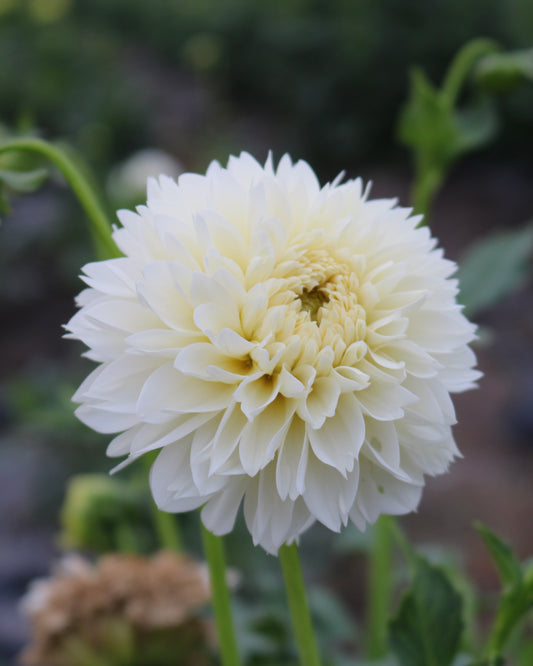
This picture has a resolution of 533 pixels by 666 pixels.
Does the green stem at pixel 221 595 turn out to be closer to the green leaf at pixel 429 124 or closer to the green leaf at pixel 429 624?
the green leaf at pixel 429 624

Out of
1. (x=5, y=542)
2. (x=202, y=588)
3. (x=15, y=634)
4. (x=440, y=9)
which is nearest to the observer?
(x=202, y=588)

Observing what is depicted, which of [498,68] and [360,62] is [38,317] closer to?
[360,62]

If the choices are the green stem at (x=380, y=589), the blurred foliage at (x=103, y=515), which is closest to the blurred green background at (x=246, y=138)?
the blurred foliage at (x=103, y=515)

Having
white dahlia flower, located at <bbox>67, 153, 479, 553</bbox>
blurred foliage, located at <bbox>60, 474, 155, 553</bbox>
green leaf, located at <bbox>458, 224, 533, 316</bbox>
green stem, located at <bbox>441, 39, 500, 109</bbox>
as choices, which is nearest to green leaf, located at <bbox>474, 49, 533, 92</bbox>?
green stem, located at <bbox>441, 39, 500, 109</bbox>

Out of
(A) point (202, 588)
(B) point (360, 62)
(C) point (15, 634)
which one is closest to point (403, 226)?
Result: (A) point (202, 588)

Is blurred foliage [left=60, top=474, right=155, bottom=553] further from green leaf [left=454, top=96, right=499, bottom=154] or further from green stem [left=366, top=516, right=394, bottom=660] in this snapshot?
green leaf [left=454, top=96, right=499, bottom=154]

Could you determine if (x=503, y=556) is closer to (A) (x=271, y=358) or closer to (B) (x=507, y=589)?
(B) (x=507, y=589)
